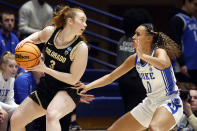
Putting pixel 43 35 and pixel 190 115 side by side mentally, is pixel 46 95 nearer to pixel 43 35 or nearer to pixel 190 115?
pixel 43 35

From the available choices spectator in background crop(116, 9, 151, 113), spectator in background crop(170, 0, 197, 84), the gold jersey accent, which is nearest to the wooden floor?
spectator in background crop(170, 0, 197, 84)

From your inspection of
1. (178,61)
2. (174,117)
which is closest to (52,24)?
(174,117)

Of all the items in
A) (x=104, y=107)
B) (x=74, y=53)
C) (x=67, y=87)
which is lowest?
(x=104, y=107)

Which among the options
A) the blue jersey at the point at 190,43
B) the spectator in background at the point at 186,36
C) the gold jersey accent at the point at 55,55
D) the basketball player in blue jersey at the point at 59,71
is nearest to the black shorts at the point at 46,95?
the basketball player in blue jersey at the point at 59,71

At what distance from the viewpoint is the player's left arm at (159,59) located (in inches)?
182

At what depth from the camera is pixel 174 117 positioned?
473 centimetres

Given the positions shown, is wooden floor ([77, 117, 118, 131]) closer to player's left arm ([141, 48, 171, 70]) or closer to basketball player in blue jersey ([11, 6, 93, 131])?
basketball player in blue jersey ([11, 6, 93, 131])

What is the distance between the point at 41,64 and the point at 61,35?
0.51 m

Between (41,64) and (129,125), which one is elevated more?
(41,64)

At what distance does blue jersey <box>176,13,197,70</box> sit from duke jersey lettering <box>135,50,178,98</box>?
7.82ft

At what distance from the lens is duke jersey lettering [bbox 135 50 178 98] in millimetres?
4879

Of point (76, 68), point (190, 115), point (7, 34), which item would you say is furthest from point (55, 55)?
point (7, 34)

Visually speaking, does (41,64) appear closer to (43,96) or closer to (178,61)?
(43,96)

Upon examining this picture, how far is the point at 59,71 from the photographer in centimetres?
480
